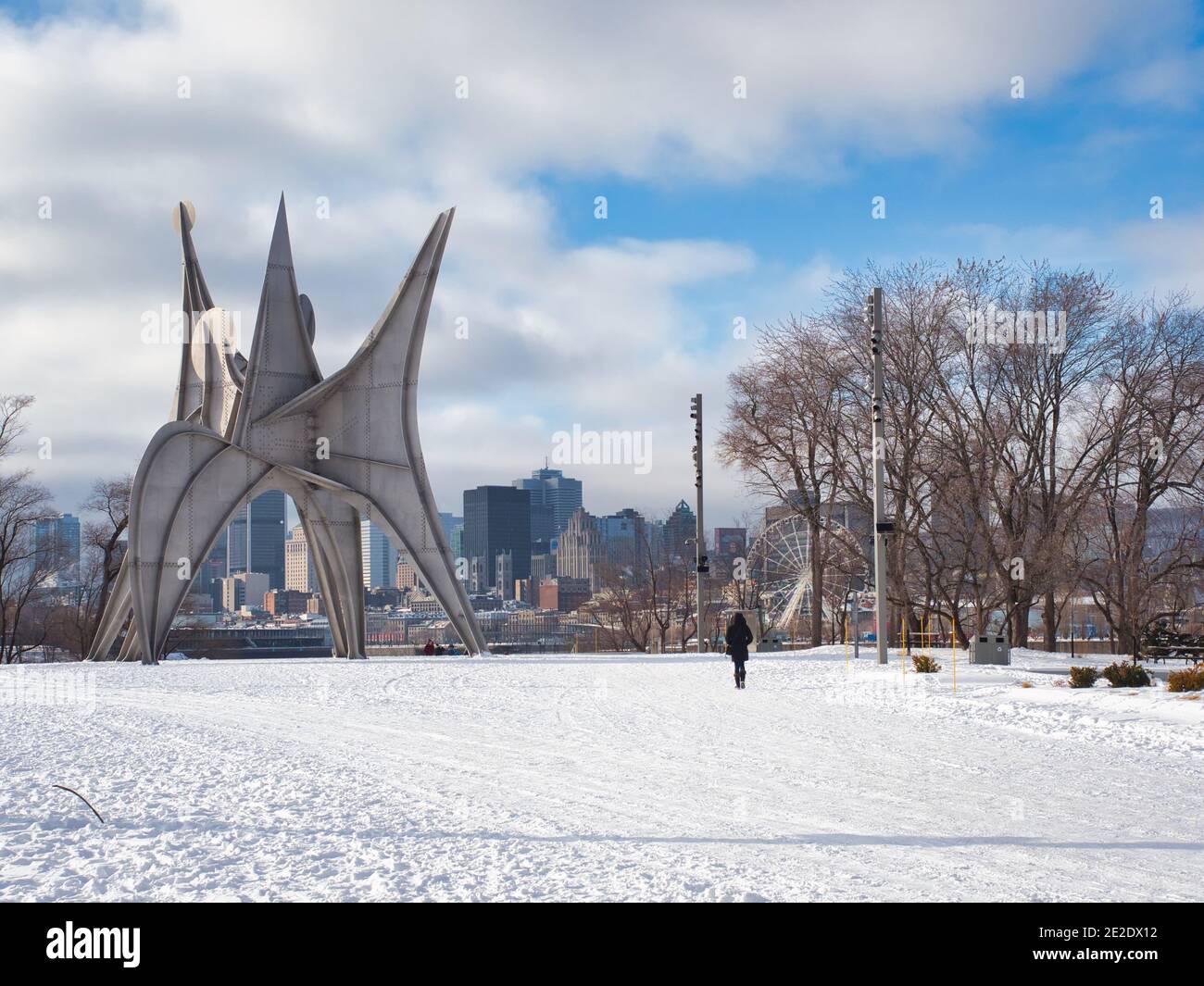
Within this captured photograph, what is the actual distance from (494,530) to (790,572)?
140386mm

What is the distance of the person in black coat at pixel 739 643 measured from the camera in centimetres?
2120

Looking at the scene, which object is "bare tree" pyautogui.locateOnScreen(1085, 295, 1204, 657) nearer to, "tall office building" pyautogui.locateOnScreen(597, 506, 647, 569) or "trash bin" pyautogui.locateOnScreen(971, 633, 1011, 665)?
"trash bin" pyautogui.locateOnScreen(971, 633, 1011, 665)

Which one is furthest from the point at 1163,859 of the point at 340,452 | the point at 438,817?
the point at 340,452

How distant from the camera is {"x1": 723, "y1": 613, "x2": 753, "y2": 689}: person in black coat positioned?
69.6ft

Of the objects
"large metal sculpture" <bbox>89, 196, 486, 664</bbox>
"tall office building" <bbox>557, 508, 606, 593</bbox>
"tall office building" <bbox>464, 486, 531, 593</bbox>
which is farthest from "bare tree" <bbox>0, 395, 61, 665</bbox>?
"tall office building" <bbox>464, 486, 531, 593</bbox>

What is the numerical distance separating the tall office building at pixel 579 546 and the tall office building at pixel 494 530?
15914mm

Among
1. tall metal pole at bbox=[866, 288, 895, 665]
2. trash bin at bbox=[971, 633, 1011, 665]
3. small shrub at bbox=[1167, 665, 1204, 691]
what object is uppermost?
tall metal pole at bbox=[866, 288, 895, 665]

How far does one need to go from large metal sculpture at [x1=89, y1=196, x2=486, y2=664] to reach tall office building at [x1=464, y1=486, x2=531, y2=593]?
501 feet

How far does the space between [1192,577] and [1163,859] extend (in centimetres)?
3193

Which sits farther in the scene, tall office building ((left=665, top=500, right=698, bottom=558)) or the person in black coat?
tall office building ((left=665, top=500, right=698, bottom=558))

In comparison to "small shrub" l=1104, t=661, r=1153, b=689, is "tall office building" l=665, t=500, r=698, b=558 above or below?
above

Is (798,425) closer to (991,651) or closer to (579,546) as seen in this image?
(991,651)

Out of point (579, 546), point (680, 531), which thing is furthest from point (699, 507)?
point (579, 546)

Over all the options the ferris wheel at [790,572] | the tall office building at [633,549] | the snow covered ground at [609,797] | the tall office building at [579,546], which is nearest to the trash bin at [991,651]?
the snow covered ground at [609,797]
